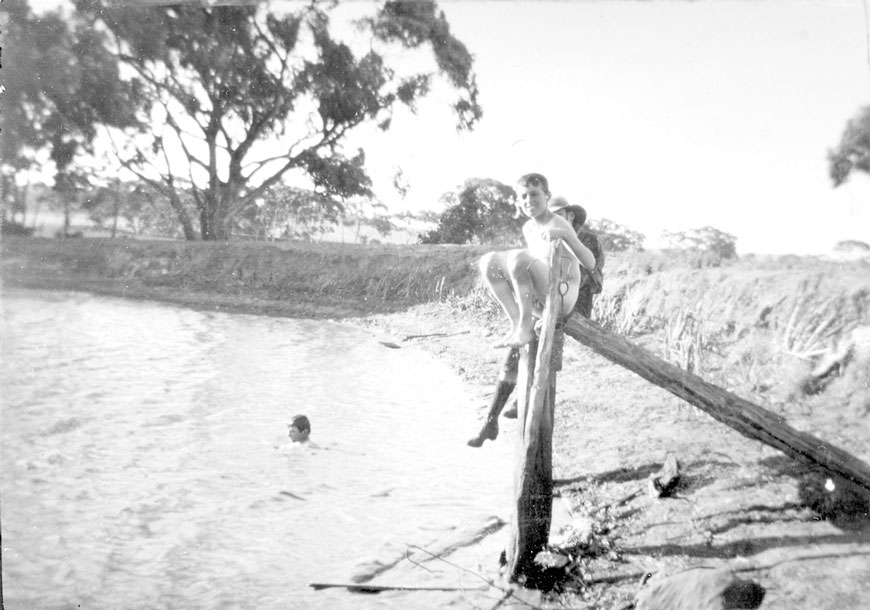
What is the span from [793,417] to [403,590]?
335 centimetres

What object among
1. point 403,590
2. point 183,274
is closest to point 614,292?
point 403,590

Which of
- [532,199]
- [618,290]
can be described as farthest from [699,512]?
[618,290]

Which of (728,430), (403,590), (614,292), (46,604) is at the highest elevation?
(614,292)

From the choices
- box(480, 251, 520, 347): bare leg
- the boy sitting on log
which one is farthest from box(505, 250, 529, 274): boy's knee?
box(480, 251, 520, 347): bare leg

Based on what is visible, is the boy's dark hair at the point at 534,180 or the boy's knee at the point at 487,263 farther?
the boy's knee at the point at 487,263

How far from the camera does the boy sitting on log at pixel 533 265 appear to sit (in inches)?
154

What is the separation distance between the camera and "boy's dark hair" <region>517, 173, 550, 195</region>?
3967 mm

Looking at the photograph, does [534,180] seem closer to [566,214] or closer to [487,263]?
[487,263]

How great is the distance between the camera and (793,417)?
16.6 feet

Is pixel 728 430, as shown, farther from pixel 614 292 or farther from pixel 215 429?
pixel 215 429

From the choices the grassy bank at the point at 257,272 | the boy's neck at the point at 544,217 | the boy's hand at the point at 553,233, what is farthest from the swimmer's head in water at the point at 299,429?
the grassy bank at the point at 257,272

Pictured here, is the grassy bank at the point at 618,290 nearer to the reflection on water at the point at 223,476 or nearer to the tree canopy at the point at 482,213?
the tree canopy at the point at 482,213

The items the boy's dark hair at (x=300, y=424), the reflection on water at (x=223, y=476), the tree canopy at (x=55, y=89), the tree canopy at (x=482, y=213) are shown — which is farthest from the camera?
the tree canopy at (x=482, y=213)

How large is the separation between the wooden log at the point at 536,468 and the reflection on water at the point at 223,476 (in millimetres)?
446
